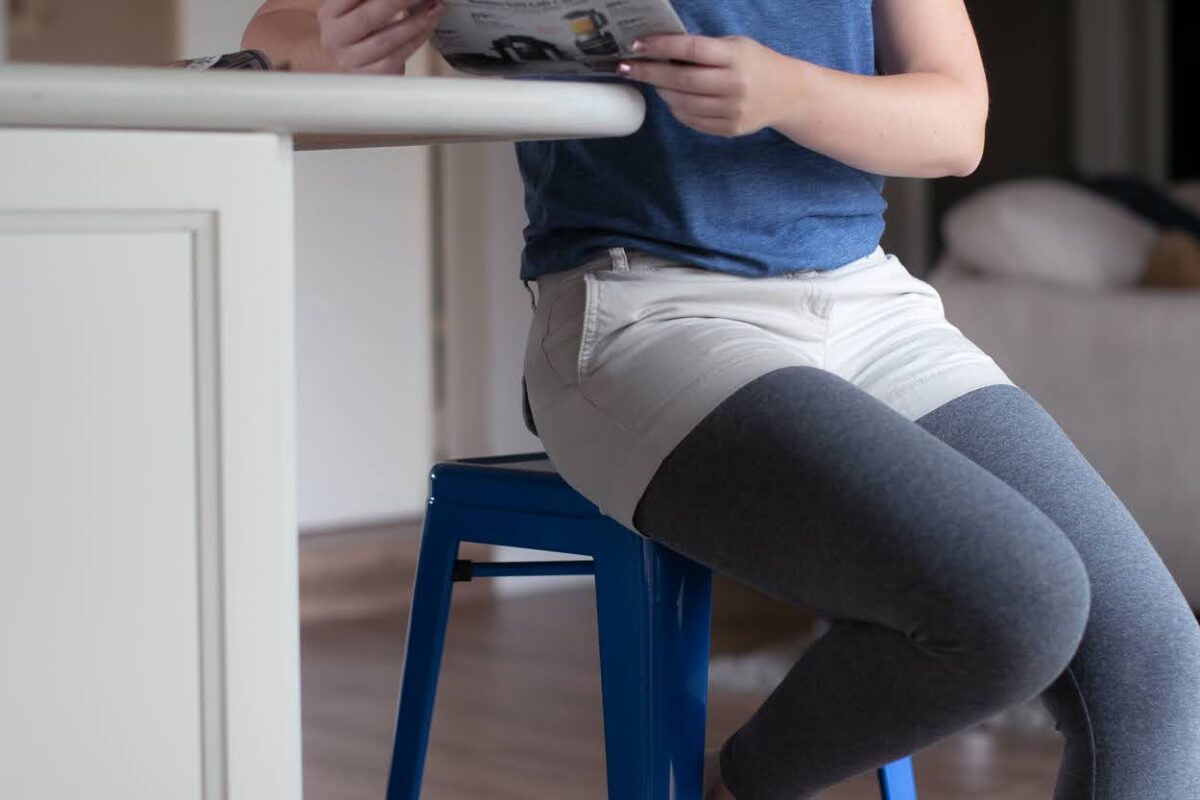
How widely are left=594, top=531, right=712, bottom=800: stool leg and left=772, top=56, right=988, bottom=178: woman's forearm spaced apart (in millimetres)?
286

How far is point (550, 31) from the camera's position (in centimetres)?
93

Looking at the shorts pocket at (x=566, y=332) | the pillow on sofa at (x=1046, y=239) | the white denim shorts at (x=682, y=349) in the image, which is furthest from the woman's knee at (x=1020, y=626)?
the pillow on sofa at (x=1046, y=239)

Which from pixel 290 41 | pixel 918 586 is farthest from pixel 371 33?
pixel 918 586

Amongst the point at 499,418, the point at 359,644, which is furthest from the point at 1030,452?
the point at 499,418

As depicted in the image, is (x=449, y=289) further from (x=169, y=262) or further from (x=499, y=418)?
(x=169, y=262)

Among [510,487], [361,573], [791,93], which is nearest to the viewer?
[791,93]

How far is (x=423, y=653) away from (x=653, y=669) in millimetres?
255

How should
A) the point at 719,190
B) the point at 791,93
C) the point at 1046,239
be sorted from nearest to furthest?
the point at 791,93 → the point at 719,190 → the point at 1046,239

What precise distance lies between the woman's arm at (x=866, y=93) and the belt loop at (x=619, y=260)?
0.13 metres

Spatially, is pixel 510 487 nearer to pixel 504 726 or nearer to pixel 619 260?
pixel 619 260

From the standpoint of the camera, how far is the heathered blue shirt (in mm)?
1135

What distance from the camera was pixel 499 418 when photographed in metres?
3.17

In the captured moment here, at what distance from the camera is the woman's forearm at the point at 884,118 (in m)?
1.06

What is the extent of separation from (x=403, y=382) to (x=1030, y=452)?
2.17 meters
